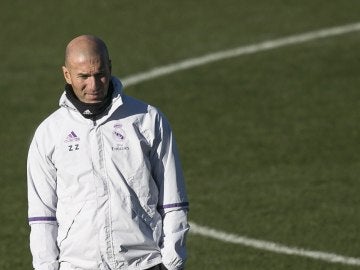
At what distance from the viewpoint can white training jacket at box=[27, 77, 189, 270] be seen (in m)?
7.21

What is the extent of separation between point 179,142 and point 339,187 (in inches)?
83.3

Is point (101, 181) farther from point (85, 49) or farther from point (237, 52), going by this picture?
point (237, 52)

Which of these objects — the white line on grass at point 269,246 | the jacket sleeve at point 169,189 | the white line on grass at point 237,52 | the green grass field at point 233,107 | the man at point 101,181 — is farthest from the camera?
A: the white line on grass at point 237,52

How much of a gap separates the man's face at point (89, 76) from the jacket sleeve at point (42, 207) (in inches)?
15.2

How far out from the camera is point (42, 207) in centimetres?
734

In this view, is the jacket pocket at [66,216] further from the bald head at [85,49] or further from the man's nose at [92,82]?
the bald head at [85,49]

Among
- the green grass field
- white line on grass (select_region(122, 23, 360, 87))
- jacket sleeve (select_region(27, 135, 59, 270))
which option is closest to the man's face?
jacket sleeve (select_region(27, 135, 59, 270))

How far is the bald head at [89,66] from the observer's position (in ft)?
23.3

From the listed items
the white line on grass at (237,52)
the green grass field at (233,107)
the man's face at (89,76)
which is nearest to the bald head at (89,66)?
the man's face at (89,76)

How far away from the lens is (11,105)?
1532 centimetres

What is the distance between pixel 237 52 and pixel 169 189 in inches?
370

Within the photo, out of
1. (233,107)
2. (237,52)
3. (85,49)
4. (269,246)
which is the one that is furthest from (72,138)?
(237,52)

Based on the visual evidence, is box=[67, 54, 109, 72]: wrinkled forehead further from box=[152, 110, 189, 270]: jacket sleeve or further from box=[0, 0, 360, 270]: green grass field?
box=[0, 0, 360, 270]: green grass field

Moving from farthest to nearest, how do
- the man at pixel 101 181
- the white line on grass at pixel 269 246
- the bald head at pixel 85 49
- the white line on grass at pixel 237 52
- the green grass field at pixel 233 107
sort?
the white line on grass at pixel 237 52, the green grass field at pixel 233 107, the white line on grass at pixel 269 246, the man at pixel 101 181, the bald head at pixel 85 49
